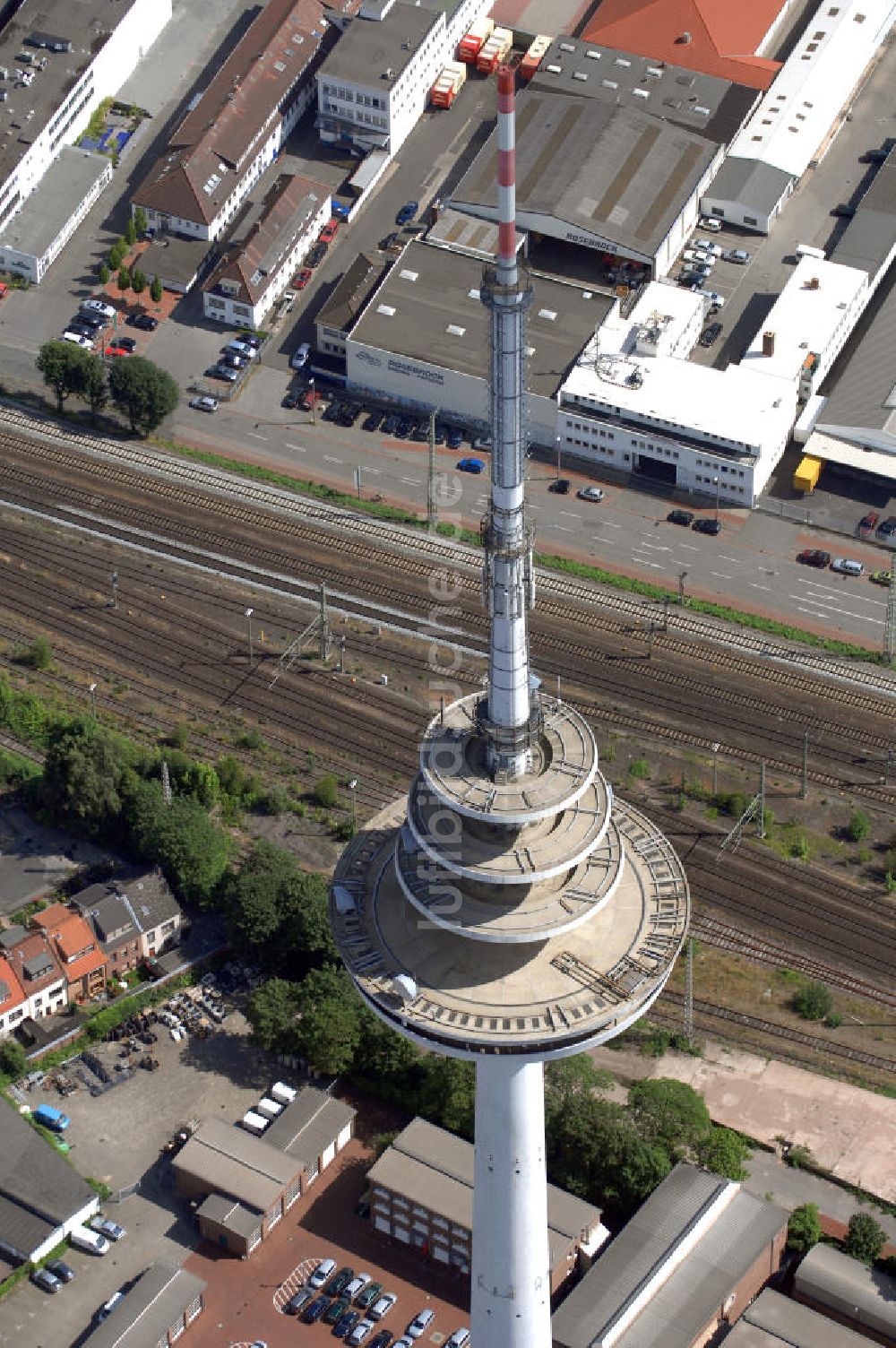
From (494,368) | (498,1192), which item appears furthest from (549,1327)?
(494,368)

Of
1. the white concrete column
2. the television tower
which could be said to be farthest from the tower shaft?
the white concrete column

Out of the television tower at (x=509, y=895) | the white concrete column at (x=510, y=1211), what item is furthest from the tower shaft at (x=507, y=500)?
the white concrete column at (x=510, y=1211)

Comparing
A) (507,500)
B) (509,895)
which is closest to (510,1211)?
(509,895)

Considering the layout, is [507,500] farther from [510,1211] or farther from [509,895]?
[510,1211]

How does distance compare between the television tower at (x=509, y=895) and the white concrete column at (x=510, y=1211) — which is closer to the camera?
the television tower at (x=509, y=895)

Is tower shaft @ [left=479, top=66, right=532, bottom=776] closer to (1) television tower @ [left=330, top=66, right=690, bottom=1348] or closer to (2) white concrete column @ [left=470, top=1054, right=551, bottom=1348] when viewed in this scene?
(1) television tower @ [left=330, top=66, right=690, bottom=1348]

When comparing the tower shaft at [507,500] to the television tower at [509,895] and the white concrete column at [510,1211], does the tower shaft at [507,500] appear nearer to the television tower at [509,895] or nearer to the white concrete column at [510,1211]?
the television tower at [509,895]
